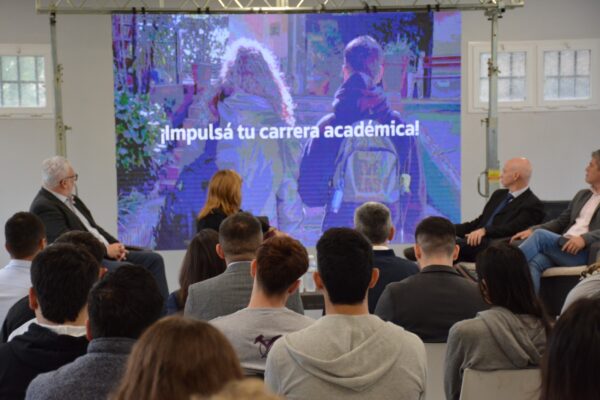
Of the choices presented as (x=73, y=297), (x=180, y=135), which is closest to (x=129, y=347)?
(x=73, y=297)

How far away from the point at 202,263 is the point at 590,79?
5.84 metres

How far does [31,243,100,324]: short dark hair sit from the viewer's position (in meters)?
2.50

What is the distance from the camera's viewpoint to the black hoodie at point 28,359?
91.2 inches

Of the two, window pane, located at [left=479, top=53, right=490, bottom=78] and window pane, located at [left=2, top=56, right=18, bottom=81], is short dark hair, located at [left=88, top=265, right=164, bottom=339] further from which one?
window pane, located at [left=479, top=53, right=490, bottom=78]

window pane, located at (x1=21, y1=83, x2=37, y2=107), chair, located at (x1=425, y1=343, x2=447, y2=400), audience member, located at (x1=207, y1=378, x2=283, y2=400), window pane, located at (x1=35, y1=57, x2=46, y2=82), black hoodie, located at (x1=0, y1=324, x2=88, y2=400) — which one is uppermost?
window pane, located at (x1=35, y1=57, x2=46, y2=82)

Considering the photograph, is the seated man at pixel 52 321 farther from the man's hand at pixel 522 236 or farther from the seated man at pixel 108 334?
the man's hand at pixel 522 236

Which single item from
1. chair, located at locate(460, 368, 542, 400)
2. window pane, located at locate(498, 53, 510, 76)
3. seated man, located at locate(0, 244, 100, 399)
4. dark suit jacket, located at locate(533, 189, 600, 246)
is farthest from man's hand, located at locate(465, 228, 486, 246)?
seated man, located at locate(0, 244, 100, 399)

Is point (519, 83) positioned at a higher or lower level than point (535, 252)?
higher

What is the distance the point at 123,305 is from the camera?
6.61 ft

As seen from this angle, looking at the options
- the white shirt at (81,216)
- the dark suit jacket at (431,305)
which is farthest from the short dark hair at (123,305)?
the white shirt at (81,216)

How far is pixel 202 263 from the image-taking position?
4.06 meters

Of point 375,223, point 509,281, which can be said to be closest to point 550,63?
point 375,223

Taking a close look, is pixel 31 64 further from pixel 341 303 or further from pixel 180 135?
pixel 341 303

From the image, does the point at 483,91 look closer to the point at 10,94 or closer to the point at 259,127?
the point at 259,127
